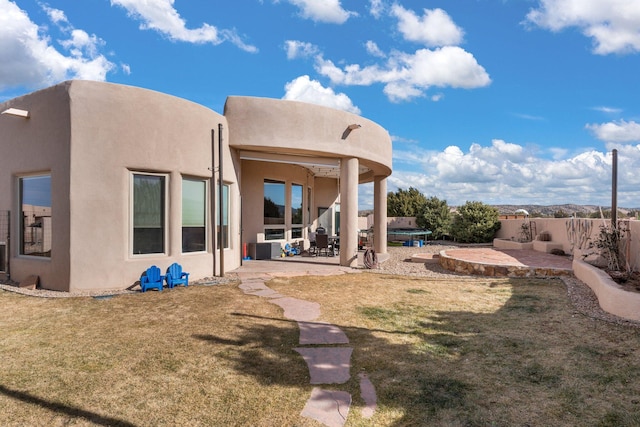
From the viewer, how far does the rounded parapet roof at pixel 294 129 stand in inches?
409

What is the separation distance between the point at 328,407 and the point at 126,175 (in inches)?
279

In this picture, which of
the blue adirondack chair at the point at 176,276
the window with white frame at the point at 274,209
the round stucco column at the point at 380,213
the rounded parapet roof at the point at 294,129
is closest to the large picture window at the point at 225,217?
the rounded parapet roof at the point at 294,129

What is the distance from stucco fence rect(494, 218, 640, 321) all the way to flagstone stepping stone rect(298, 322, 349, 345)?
477 centimetres

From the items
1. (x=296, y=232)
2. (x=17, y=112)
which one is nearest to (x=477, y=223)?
(x=296, y=232)

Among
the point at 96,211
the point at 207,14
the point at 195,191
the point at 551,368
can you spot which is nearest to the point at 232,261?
the point at 195,191

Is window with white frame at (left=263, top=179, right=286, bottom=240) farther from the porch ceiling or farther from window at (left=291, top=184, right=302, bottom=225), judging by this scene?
the porch ceiling

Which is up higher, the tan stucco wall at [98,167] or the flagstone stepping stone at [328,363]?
the tan stucco wall at [98,167]

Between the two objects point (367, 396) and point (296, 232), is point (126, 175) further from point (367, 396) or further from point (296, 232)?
point (296, 232)

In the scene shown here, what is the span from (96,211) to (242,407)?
646 centimetres

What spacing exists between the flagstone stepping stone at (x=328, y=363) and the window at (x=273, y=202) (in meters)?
9.50

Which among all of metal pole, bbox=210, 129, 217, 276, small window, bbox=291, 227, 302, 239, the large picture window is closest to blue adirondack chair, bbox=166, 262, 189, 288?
metal pole, bbox=210, 129, 217, 276

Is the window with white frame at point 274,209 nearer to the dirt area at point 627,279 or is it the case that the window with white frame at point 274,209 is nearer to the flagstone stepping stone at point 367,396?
the flagstone stepping stone at point 367,396

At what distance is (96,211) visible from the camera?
25.3 ft

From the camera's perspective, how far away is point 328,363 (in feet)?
13.5
